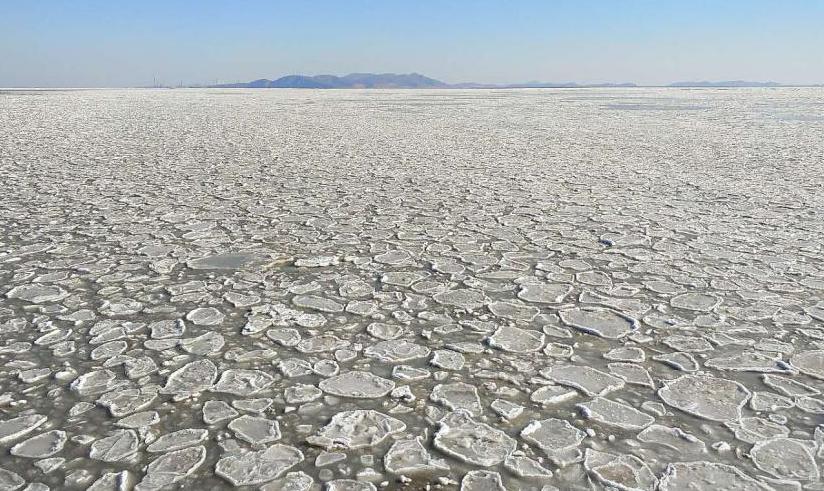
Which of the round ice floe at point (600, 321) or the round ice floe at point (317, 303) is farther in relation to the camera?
the round ice floe at point (317, 303)

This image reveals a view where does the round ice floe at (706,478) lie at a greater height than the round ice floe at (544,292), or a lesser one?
greater

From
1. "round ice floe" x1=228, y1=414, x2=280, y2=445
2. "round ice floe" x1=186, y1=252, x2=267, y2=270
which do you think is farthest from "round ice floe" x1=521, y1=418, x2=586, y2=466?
"round ice floe" x1=186, y1=252, x2=267, y2=270

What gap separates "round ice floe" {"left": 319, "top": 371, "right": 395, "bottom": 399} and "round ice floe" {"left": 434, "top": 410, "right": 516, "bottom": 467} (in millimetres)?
303

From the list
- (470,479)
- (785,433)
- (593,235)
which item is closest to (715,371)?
(785,433)

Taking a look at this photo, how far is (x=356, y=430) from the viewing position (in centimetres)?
203

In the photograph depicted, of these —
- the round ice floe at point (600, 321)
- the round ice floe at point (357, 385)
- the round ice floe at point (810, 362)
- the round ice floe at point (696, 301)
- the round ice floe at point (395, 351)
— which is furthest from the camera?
the round ice floe at point (696, 301)

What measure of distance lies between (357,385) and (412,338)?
494 mm

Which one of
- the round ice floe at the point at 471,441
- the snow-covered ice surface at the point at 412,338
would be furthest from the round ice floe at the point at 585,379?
the round ice floe at the point at 471,441

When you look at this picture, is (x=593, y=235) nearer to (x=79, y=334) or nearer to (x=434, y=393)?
(x=434, y=393)

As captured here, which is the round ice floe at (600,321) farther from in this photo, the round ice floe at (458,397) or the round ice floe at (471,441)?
the round ice floe at (471,441)

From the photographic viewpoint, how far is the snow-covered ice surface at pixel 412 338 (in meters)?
1.87

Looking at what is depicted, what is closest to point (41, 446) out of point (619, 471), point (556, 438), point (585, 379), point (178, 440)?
point (178, 440)

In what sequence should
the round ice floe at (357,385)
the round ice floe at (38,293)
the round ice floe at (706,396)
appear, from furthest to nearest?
the round ice floe at (38,293)
the round ice floe at (357,385)
the round ice floe at (706,396)

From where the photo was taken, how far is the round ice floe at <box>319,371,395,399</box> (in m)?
2.28
